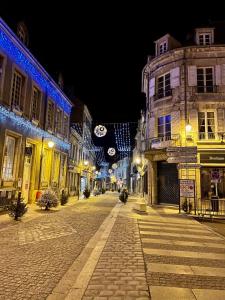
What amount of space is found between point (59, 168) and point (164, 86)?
11347 millimetres

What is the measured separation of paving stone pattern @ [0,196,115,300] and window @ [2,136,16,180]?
5.08 meters

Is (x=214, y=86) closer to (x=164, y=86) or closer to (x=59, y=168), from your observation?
(x=164, y=86)

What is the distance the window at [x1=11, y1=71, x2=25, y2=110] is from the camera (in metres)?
14.5

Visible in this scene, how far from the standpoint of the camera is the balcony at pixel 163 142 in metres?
17.9

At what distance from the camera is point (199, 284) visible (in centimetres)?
437

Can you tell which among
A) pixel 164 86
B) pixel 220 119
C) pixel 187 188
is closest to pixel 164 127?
pixel 164 86

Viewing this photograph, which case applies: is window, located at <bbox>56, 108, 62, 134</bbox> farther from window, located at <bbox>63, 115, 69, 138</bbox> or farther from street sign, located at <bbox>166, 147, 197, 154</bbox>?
street sign, located at <bbox>166, 147, 197, 154</bbox>

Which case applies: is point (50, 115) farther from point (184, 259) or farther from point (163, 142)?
point (184, 259)

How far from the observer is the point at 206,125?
1750 cm

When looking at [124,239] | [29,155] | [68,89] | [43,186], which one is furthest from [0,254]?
[68,89]

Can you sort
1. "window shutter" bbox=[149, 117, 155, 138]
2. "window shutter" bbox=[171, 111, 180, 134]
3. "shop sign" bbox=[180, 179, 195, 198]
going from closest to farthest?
"shop sign" bbox=[180, 179, 195, 198], "window shutter" bbox=[171, 111, 180, 134], "window shutter" bbox=[149, 117, 155, 138]

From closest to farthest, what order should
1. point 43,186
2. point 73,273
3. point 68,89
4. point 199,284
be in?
point 199,284, point 73,273, point 43,186, point 68,89

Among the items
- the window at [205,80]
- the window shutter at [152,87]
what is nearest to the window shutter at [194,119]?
the window at [205,80]

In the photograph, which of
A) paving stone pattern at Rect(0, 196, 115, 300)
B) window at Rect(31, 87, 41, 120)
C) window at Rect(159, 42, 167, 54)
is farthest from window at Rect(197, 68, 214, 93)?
paving stone pattern at Rect(0, 196, 115, 300)
